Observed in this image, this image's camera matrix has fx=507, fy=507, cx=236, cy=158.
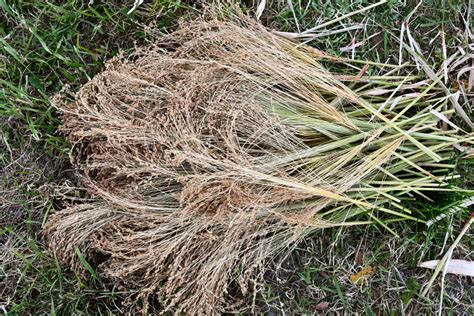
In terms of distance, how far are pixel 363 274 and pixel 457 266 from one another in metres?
0.35

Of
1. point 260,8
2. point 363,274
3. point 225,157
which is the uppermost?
point 260,8

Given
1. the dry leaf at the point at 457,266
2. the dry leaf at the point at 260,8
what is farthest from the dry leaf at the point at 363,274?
the dry leaf at the point at 260,8

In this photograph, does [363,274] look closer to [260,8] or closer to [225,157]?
[225,157]

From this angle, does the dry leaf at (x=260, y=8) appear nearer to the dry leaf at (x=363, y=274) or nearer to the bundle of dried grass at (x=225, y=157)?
the bundle of dried grass at (x=225, y=157)

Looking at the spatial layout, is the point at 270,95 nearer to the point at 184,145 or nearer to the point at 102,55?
the point at 184,145

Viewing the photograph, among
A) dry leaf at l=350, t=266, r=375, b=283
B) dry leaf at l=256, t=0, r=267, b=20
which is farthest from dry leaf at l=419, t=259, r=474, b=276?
dry leaf at l=256, t=0, r=267, b=20

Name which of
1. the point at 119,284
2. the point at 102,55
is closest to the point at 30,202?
the point at 119,284

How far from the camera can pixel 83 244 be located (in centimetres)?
182

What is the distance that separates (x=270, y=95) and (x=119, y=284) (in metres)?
0.88

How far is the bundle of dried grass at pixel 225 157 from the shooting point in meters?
1.65

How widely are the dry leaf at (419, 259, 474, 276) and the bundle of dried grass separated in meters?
0.22

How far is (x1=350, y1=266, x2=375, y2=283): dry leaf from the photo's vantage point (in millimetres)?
1896

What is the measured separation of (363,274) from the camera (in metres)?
1.90

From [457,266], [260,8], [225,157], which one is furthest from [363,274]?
[260,8]
